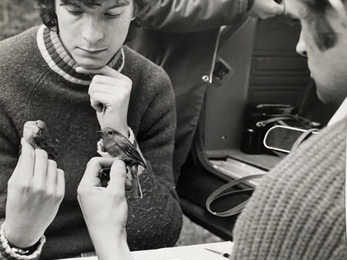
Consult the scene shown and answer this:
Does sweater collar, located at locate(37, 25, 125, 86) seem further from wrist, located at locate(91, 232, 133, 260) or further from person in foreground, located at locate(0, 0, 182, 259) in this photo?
wrist, located at locate(91, 232, 133, 260)

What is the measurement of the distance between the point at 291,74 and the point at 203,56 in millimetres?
227

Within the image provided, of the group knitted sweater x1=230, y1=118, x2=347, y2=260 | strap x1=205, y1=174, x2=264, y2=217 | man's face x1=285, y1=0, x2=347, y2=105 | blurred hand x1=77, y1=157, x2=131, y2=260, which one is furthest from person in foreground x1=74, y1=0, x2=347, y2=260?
strap x1=205, y1=174, x2=264, y2=217

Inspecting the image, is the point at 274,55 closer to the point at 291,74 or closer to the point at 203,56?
the point at 291,74

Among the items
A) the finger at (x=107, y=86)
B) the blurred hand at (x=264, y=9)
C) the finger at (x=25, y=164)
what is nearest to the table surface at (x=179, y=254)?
the finger at (x=25, y=164)

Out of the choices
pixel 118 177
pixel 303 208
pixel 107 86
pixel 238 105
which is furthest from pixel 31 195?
pixel 238 105

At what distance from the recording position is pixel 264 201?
76 cm

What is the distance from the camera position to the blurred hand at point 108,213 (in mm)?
1038

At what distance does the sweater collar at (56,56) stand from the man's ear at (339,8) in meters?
0.52

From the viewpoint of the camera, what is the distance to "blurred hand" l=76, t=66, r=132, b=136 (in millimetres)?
1141

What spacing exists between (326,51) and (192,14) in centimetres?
40

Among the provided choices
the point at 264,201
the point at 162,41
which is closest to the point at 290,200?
the point at 264,201

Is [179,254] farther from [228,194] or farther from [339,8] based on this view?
[339,8]

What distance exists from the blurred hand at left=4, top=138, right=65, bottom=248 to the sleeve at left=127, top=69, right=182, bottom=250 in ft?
0.58

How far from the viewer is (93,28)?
3.60 feet
